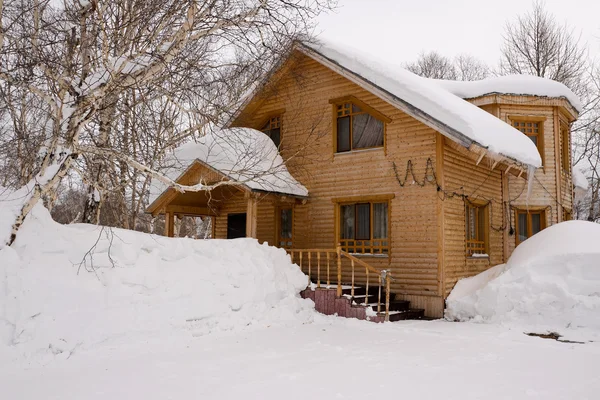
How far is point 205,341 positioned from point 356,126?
25.3 feet

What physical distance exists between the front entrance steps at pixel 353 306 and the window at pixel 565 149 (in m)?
9.26

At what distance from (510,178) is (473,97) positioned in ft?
9.64

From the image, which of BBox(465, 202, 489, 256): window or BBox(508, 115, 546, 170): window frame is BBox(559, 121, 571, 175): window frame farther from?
BBox(465, 202, 489, 256): window

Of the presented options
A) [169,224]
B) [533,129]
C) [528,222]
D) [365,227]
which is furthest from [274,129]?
[528,222]

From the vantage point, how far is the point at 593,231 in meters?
11.0

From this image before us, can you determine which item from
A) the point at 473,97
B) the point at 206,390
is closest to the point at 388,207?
the point at 473,97

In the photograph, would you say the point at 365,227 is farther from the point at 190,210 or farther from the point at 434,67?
the point at 434,67

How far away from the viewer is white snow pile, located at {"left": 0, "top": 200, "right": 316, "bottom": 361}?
678cm

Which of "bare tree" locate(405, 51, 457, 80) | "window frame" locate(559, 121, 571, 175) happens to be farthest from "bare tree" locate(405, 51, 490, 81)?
"window frame" locate(559, 121, 571, 175)

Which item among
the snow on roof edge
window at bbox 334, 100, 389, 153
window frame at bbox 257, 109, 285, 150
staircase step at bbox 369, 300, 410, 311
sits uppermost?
window frame at bbox 257, 109, 285, 150

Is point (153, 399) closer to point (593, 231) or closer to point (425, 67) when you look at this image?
point (593, 231)

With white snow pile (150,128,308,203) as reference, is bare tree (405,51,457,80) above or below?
above

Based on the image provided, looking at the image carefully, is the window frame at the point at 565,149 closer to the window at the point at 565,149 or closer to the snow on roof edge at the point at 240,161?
the window at the point at 565,149

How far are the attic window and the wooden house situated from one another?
3 centimetres
